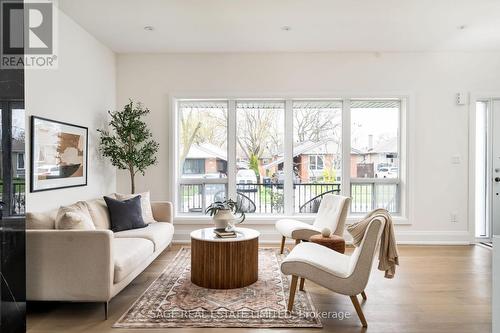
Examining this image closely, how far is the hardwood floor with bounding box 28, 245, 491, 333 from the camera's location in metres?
2.52

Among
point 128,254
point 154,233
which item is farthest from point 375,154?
point 128,254

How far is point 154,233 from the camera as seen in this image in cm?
373

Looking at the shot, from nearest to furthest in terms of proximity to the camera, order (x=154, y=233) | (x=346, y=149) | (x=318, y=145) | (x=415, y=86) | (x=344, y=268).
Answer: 1. (x=344, y=268)
2. (x=154, y=233)
3. (x=415, y=86)
4. (x=346, y=149)
5. (x=318, y=145)

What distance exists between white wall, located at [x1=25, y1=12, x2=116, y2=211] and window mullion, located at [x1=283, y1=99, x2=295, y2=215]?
8.70 feet

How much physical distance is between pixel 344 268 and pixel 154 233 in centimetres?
211

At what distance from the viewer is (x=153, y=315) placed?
2.68m

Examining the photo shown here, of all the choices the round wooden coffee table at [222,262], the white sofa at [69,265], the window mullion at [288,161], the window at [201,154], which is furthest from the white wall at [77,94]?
A: the window mullion at [288,161]

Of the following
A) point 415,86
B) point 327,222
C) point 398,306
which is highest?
point 415,86

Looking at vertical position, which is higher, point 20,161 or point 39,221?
point 20,161

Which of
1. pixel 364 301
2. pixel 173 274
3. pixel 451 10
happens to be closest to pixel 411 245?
pixel 364 301

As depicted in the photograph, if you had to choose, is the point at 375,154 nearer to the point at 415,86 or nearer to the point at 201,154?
the point at 415,86

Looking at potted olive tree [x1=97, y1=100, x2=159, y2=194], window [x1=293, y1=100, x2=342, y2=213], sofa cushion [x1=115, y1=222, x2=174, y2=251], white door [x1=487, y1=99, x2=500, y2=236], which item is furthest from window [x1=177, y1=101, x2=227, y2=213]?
white door [x1=487, y1=99, x2=500, y2=236]

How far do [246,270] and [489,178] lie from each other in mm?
4206

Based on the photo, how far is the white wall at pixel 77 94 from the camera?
3.29 m
